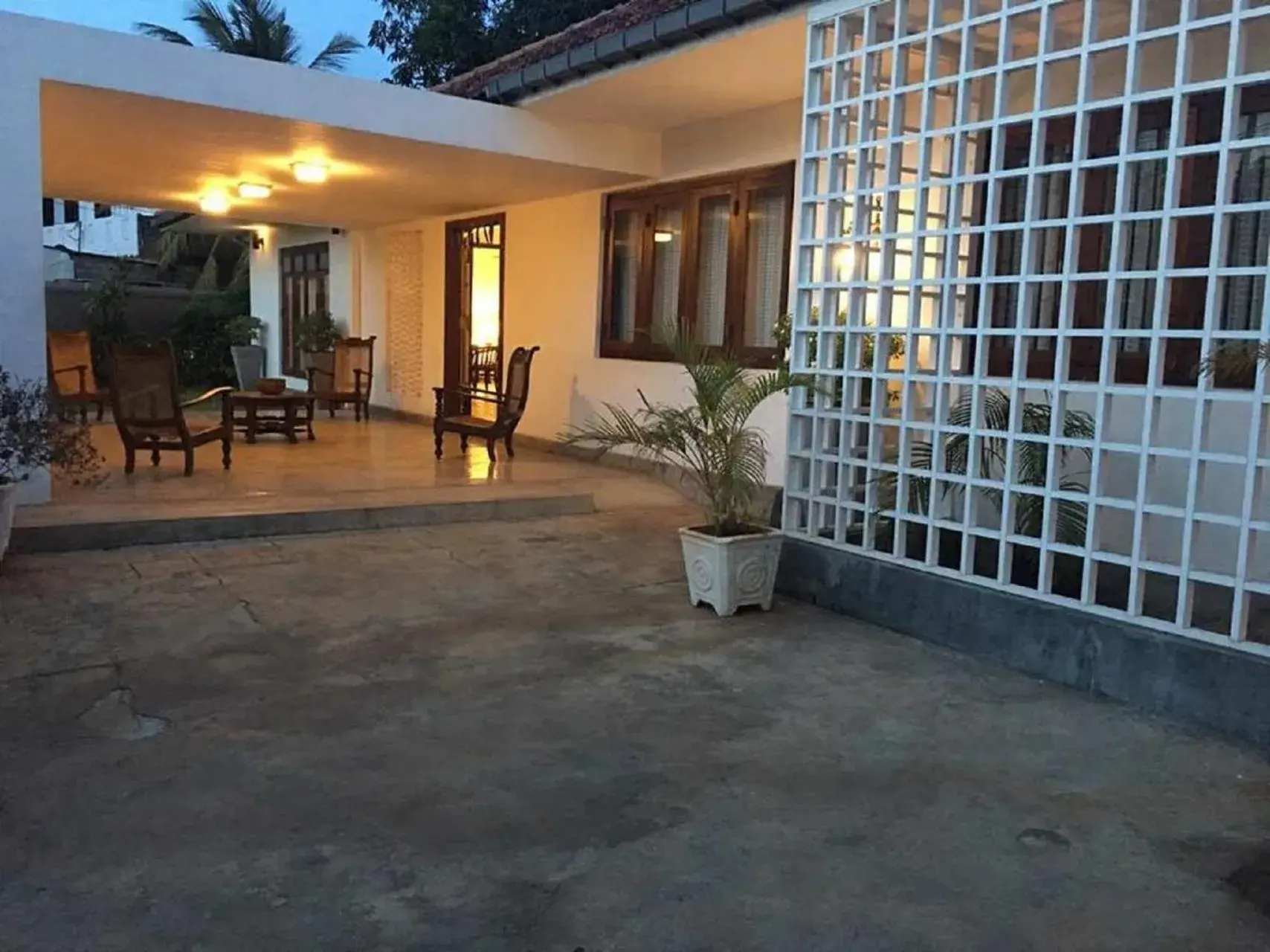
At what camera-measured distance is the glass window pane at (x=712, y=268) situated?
25.9 feet

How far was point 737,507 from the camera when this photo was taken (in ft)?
15.9

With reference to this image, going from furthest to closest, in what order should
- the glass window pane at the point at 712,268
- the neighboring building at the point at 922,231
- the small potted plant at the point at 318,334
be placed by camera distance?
1. the small potted plant at the point at 318,334
2. the glass window pane at the point at 712,268
3. the neighboring building at the point at 922,231

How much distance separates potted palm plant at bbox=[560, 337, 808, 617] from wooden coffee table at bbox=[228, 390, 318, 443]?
5.18 meters

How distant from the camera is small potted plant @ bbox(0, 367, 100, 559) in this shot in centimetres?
504

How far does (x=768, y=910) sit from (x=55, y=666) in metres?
2.86

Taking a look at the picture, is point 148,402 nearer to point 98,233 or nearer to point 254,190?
point 254,190

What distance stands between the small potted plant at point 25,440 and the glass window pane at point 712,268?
444 centimetres

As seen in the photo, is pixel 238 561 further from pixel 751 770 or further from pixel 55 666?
pixel 751 770

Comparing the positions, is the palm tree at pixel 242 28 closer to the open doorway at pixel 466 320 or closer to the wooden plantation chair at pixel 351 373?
the open doorway at pixel 466 320

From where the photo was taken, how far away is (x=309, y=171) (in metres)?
8.31

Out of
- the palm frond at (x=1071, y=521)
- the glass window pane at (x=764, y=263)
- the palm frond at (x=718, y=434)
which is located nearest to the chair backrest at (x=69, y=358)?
the glass window pane at (x=764, y=263)

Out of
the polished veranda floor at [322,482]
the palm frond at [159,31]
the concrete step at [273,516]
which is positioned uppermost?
the palm frond at [159,31]

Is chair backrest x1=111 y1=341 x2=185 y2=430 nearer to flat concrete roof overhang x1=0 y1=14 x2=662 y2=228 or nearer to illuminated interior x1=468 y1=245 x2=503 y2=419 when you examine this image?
flat concrete roof overhang x1=0 y1=14 x2=662 y2=228

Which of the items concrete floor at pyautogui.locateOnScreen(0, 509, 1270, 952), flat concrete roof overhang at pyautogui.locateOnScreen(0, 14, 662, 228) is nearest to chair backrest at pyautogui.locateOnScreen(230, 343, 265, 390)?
flat concrete roof overhang at pyautogui.locateOnScreen(0, 14, 662, 228)
